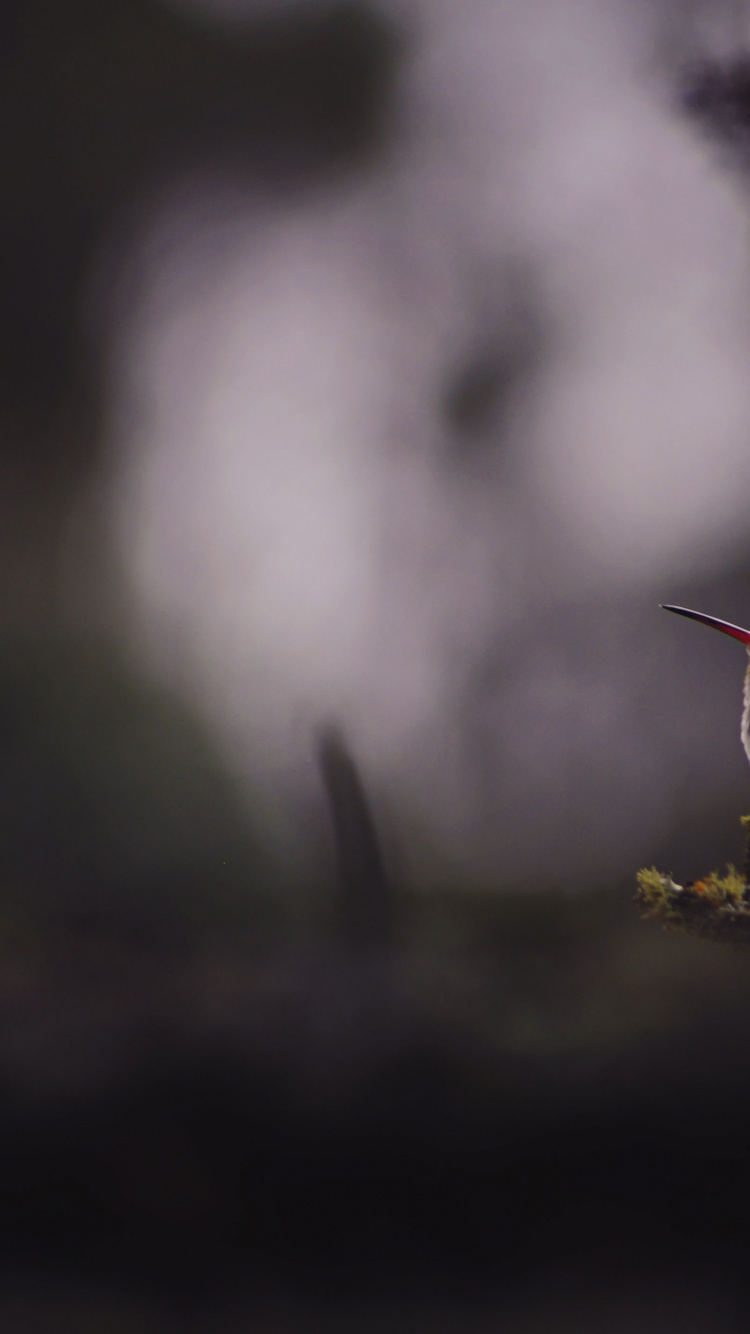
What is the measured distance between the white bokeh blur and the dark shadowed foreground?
146mm

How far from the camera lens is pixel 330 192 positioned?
1.18 metres

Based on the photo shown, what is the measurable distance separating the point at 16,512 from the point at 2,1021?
24.1 inches

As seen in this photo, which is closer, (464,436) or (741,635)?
(741,635)

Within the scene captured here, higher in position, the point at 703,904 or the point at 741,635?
the point at 741,635

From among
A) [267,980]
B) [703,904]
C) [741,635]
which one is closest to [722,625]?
[741,635]

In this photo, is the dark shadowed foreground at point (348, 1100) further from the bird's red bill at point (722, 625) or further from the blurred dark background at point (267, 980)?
the bird's red bill at point (722, 625)

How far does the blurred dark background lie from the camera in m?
0.92

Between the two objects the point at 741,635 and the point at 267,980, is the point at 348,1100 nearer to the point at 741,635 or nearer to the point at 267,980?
the point at 267,980

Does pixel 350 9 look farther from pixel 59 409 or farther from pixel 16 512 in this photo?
pixel 16 512

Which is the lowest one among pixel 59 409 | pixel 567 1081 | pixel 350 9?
pixel 567 1081

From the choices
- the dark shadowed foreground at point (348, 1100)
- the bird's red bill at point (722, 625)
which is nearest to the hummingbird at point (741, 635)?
the bird's red bill at point (722, 625)

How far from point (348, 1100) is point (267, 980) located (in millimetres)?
156

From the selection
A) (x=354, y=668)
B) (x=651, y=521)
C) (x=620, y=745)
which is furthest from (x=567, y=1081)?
(x=651, y=521)

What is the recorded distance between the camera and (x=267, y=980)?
1.02m
